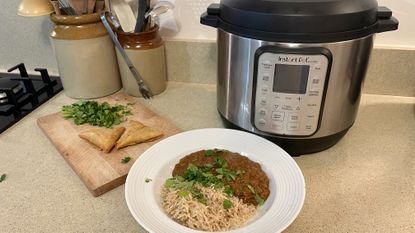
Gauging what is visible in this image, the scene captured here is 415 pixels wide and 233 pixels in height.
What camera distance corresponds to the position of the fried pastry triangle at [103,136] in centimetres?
65

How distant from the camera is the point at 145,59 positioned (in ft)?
2.77

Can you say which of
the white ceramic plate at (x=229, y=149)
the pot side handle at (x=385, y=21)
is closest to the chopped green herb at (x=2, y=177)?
the white ceramic plate at (x=229, y=149)

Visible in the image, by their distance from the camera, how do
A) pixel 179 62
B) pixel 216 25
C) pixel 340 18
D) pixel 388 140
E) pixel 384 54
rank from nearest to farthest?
pixel 340 18 < pixel 216 25 < pixel 388 140 < pixel 384 54 < pixel 179 62

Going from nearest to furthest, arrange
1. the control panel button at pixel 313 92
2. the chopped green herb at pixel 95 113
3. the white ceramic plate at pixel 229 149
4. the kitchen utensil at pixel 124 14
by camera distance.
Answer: the white ceramic plate at pixel 229 149 < the control panel button at pixel 313 92 < the chopped green herb at pixel 95 113 < the kitchen utensil at pixel 124 14

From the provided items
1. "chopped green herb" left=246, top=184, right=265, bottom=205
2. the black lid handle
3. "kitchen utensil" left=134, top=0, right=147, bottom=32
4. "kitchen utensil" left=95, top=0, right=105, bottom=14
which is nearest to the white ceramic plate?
"chopped green herb" left=246, top=184, right=265, bottom=205

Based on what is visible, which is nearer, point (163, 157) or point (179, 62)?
point (163, 157)

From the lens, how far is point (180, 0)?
88cm

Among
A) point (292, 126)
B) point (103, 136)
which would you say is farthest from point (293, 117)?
point (103, 136)

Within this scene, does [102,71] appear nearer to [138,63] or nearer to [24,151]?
[138,63]

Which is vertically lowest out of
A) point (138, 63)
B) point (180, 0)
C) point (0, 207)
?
point (0, 207)

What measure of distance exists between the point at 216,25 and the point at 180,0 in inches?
13.5

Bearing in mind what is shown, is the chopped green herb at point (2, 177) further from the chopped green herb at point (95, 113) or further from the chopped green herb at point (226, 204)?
the chopped green herb at point (226, 204)

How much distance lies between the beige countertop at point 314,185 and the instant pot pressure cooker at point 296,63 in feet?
0.26

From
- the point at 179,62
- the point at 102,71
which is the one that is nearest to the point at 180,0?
the point at 179,62
